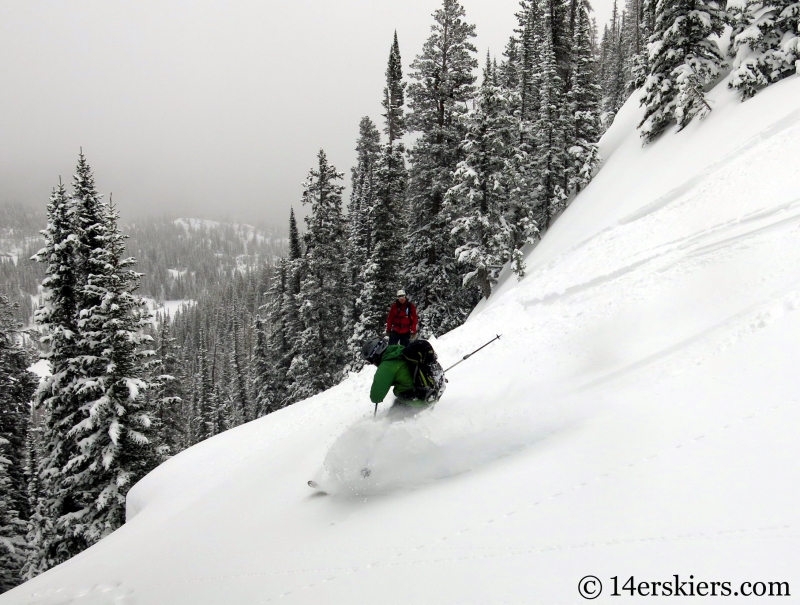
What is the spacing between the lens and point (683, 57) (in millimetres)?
18016

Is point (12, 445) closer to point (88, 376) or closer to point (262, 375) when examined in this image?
point (88, 376)

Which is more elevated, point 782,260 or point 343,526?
point 782,260

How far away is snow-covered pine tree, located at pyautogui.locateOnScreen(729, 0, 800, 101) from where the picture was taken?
47.6 feet

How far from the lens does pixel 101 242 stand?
15609mm

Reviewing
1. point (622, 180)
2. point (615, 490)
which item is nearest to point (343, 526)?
point (615, 490)

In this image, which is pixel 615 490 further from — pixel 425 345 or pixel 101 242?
pixel 101 242

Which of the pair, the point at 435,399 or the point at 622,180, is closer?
the point at 435,399

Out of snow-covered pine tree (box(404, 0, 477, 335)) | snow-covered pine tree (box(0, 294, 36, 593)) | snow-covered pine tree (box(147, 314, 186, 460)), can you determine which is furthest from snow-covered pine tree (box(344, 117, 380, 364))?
snow-covered pine tree (box(0, 294, 36, 593))

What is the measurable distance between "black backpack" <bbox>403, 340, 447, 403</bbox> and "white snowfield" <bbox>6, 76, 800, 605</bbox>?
1.61ft

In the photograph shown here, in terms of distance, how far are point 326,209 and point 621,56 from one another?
137 ft

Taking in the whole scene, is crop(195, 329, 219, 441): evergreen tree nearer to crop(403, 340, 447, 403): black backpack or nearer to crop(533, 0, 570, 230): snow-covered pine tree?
crop(533, 0, 570, 230): snow-covered pine tree

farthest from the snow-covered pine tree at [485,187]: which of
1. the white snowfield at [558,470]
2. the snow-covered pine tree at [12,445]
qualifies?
the snow-covered pine tree at [12,445]

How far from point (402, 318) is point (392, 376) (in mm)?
3746

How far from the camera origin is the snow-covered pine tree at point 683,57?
17219 mm
